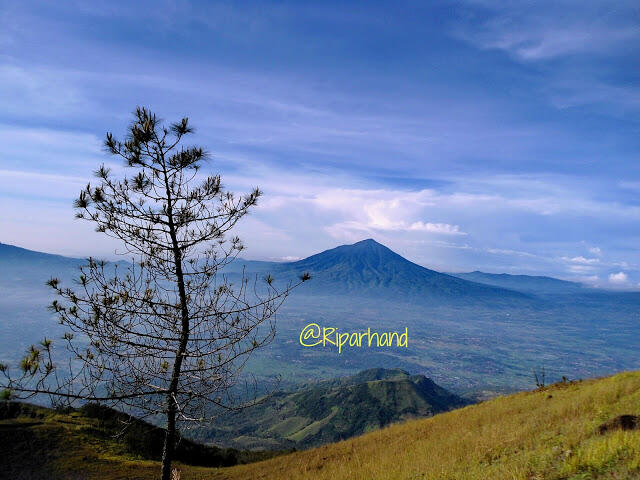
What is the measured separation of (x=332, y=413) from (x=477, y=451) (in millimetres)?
152020

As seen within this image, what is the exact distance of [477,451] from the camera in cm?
934

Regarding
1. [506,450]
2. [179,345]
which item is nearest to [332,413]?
[506,450]

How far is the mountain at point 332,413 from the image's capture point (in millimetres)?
126312

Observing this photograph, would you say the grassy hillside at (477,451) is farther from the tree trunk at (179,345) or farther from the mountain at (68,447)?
the tree trunk at (179,345)

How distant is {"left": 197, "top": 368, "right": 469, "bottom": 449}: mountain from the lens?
12631cm

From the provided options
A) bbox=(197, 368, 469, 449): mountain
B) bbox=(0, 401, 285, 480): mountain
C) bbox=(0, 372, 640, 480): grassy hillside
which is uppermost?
bbox=(0, 372, 640, 480): grassy hillside

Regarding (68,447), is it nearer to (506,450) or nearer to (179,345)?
(179,345)

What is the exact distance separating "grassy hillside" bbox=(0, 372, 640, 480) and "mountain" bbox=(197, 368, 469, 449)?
108 meters

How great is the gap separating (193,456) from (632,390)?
25.3 m

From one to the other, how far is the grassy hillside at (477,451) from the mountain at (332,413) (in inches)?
4242

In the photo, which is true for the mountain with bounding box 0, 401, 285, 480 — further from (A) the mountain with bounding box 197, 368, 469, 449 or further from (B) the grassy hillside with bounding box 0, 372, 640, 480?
(A) the mountain with bounding box 197, 368, 469, 449

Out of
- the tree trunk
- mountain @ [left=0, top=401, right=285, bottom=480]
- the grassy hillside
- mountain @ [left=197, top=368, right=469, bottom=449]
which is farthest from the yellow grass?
mountain @ [left=197, top=368, right=469, bottom=449]

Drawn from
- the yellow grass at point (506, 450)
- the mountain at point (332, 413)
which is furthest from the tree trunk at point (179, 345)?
the mountain at point (332, 413)

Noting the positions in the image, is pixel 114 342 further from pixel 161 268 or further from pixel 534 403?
pixel 534 403
